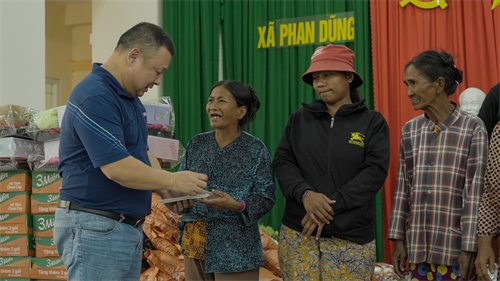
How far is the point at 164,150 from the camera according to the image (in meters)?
3.23

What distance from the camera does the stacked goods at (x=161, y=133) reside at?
3188 millimetres

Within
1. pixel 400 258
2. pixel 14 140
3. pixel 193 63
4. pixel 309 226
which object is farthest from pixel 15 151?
pixel 193 63

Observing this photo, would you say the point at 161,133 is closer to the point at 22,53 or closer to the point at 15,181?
the point at 15,181

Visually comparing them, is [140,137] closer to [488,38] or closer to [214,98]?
[214,98]

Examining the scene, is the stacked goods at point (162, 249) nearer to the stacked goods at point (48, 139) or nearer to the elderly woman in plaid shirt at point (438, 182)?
the stacked goods at point (48, 139)

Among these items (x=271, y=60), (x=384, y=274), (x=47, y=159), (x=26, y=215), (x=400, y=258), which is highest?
(x=271, y=60)

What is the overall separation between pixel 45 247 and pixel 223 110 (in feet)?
5.73

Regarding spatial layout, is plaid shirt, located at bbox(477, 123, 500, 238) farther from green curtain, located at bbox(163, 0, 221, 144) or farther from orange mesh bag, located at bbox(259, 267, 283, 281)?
green curtain, located at bbox(163, 0, 221, 144)

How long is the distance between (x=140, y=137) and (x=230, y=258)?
2.29ft

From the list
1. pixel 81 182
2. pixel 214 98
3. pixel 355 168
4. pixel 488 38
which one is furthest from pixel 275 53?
pixel 81 182

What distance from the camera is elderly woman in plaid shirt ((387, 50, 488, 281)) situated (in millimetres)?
1919

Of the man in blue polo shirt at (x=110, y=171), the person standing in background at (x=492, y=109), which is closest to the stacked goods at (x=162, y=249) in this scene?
the man in blue polo shirt at (x=110, y=171)

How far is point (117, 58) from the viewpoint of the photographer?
5.48 ft

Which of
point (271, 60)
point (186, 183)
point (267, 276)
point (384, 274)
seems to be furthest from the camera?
point (271, 60)
